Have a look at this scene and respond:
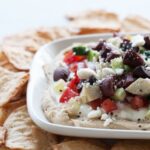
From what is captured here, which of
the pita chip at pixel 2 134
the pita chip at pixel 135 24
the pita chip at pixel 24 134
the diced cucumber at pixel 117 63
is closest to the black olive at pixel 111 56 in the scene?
the diced cucumber at pixel 117 63

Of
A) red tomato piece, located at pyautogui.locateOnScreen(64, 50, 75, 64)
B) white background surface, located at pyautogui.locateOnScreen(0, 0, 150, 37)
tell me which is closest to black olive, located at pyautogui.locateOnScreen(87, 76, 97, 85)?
red tomato piece, located at pyautogui.locateOnScreen(64, 50, 75, 64)

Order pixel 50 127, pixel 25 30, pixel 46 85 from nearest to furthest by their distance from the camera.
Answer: pixel 50 127 < pixel 46 85 < pixel 25 30

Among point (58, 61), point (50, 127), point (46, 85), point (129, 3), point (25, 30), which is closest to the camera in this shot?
point (50, 127)

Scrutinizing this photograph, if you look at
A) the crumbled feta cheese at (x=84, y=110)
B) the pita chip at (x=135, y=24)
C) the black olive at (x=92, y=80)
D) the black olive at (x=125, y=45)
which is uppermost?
the black olive at (x=125, y=45)

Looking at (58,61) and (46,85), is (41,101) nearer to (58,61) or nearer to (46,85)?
(46,85)

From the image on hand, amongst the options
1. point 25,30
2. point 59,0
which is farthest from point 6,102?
point 59,0

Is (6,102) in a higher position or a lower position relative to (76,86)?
lower

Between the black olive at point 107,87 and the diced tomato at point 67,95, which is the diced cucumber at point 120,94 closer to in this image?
the black olive at point 107,87
